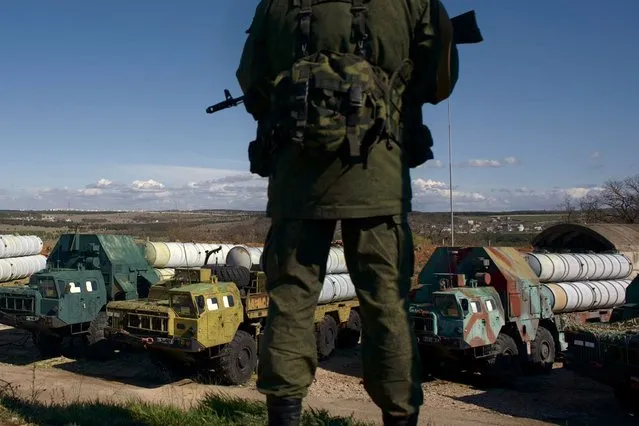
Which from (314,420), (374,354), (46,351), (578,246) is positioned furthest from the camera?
(578,246)

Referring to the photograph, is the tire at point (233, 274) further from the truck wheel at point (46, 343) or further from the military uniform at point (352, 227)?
the military uniform at point (352, 227)

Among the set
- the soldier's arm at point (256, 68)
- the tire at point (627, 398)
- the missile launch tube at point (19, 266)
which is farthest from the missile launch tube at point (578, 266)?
the missile launch tube at point (19, 266)

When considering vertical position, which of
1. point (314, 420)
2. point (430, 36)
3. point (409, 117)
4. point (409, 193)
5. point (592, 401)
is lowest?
point (592, 401)

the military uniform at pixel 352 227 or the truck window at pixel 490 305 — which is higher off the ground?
the military uniform at pixel 352 227

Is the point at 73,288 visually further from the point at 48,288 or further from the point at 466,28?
the point at 466,28

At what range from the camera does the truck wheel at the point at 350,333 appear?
1530 centimetres

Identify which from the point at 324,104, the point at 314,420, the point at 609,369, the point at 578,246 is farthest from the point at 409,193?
the point at 578,246

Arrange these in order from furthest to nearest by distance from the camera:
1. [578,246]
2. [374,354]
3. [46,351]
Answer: [578,246] < [46,351] < [374,354]

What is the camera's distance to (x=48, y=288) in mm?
13156

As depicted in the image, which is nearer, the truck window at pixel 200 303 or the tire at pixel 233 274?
the truck window at pixel 200 303

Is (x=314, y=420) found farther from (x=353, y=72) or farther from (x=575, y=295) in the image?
(x=575, y=295)

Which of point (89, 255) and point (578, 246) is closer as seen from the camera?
point (89, 255)

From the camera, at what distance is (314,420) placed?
12.1 feet

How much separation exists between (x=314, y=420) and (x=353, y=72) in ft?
6.72
